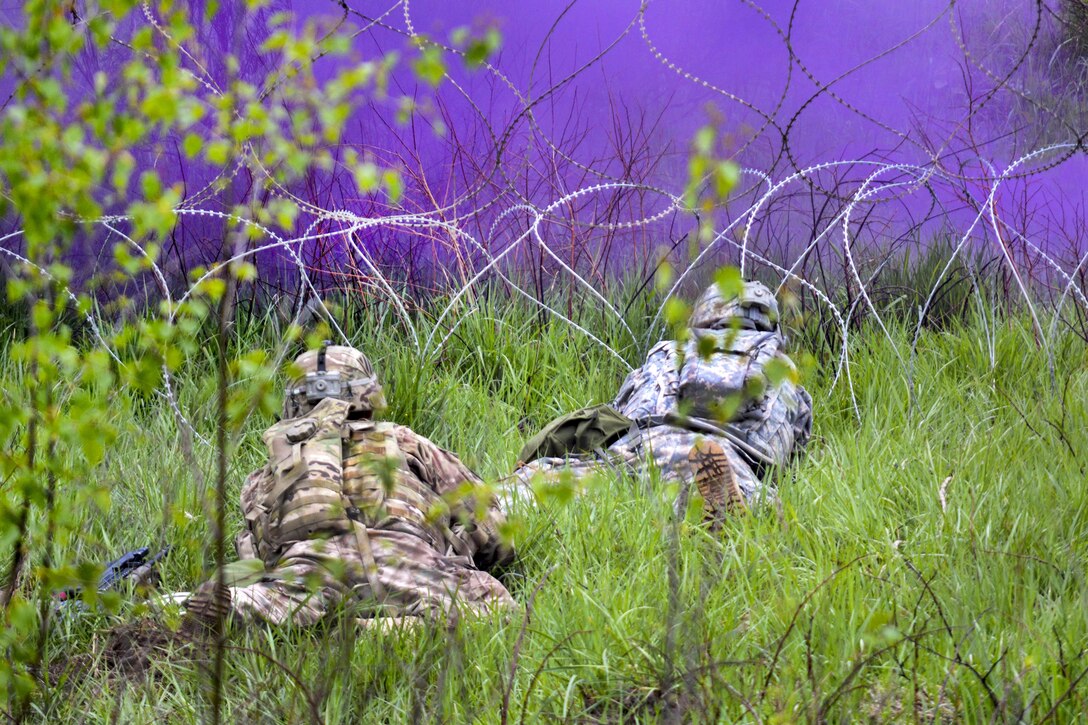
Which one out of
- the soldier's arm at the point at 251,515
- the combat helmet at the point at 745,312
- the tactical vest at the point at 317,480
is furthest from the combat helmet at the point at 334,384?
the combat helmet at the point at 745,312

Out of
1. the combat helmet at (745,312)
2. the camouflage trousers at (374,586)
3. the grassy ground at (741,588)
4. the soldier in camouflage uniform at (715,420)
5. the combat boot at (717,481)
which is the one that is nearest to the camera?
the grassy ground at (741,588)

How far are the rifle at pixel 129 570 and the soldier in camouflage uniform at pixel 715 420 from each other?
4.07 ft

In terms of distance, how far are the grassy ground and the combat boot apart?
0.10 m

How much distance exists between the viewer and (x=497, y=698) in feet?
8.53

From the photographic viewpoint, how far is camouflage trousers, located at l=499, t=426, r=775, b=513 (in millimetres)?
4203

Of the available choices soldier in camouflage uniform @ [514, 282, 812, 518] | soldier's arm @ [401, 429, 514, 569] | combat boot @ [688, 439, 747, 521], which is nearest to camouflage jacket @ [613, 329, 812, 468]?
soldier in camouflage uniform @ [514, 282, 812, 518]

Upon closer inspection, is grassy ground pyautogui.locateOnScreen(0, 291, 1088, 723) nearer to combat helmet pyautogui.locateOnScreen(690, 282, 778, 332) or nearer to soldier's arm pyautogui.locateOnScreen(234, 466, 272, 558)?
soldier's arm pyautogui.locateOnScreen(234, 466, 272, 558)

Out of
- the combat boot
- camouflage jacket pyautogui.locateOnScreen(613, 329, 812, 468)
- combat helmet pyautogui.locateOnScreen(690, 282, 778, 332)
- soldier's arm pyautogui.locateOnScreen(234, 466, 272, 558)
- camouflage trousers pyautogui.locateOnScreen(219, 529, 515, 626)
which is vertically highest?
combat helmet pyautogui.locateOnScreen(690, 282, 778, 332)

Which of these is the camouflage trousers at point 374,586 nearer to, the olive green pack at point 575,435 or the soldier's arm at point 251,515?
the soldier's arm at point 251,515

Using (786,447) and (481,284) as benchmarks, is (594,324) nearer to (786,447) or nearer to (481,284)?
(481,284)

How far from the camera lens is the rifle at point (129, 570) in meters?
3.54

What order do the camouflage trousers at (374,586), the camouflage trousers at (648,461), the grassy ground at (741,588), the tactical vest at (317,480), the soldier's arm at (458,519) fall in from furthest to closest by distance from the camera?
the camouflage trousers at (648,461)
the soldier's arm at (458,519)
the tactical vest at (317,480)
the camouflage trousers at (374,586)
the grassy ground at (741,588)

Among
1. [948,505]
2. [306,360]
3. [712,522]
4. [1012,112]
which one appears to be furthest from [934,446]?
[1012,112]

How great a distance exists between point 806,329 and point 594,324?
1.14 meters
